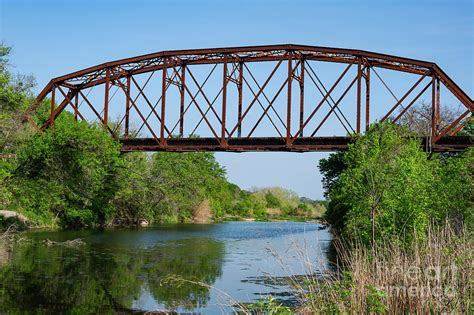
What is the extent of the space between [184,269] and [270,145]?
83.9ft

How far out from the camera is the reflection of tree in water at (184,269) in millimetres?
21047

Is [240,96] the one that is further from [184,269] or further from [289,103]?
[184,269]

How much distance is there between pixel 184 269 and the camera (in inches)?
1117

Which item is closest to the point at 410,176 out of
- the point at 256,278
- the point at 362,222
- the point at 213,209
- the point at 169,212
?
the point at 362,222

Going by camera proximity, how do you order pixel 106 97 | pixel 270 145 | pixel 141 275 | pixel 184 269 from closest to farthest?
pixel 141 275 < pixel 184 269 < pixel 270 145 < pixel 106 97

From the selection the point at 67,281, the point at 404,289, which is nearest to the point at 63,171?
the point at 67,281

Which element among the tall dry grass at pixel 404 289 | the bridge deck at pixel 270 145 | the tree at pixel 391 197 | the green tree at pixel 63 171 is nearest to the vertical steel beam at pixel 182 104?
the bridge deck at pixel 270 145

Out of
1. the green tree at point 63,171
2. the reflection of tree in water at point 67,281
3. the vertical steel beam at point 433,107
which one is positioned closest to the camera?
the reflection of tree in water at point 67,281

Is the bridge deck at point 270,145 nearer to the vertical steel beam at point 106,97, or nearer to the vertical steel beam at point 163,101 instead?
the vertical steel beam at point 163,101

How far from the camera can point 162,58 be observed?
5684cm

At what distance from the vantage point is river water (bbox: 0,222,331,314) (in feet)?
62.0

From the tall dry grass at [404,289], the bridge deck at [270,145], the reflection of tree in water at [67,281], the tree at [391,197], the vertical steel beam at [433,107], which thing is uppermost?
the vertical steel beam at [433,107]

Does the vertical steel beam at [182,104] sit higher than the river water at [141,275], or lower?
higher

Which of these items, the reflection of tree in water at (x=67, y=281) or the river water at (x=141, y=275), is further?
the reflection of tree in water at (x=67, y=281)
